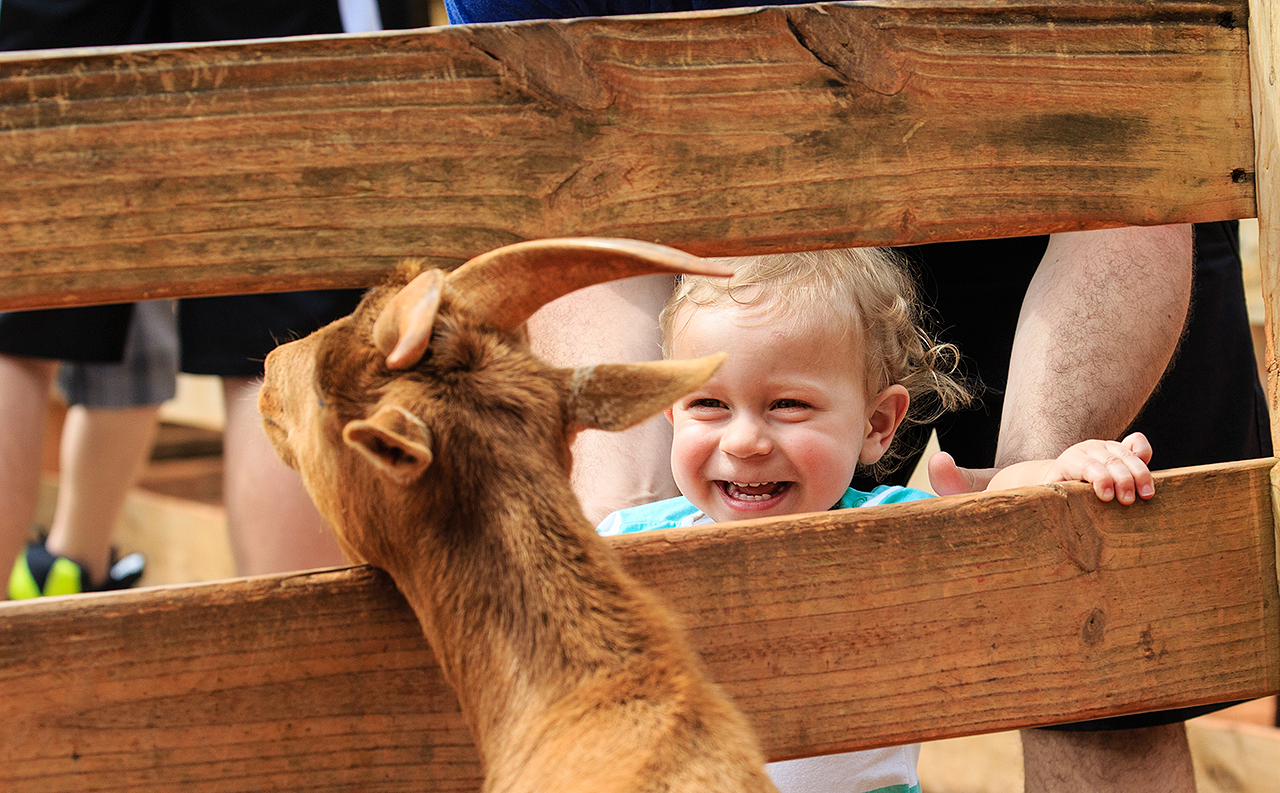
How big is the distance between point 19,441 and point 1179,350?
3455 mm

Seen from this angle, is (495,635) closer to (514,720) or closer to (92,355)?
(514,720)

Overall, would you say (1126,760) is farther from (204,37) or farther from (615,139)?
(204,37)

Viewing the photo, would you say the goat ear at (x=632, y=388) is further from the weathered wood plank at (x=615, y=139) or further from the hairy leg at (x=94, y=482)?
the hairy leg at (x=94, y=482)

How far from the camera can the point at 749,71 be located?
62.3 inches

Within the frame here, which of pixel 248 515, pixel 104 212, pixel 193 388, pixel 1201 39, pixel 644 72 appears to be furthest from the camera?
pixel 193 388

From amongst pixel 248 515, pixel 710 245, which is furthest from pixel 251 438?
pixel 710 245

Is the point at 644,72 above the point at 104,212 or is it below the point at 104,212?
above

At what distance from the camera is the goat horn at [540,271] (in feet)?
4.15

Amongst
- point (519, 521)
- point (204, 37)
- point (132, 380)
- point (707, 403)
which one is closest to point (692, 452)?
point (707, 403)

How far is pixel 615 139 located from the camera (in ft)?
5.09

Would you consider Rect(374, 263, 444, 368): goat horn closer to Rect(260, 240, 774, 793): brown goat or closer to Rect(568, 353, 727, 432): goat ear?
Rect(260, 240, 774, 793): brown goat

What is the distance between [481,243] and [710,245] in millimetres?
309

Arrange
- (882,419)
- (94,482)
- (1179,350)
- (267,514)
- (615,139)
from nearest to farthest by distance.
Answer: (615,139)
(882,419)
(1179,350)
(267,514)
(94,482)

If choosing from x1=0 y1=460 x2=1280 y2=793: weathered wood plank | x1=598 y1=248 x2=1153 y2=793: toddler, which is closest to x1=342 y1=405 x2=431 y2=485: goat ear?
x1=0 y1=460 x2=1280 y2=793: weathered wood plank
